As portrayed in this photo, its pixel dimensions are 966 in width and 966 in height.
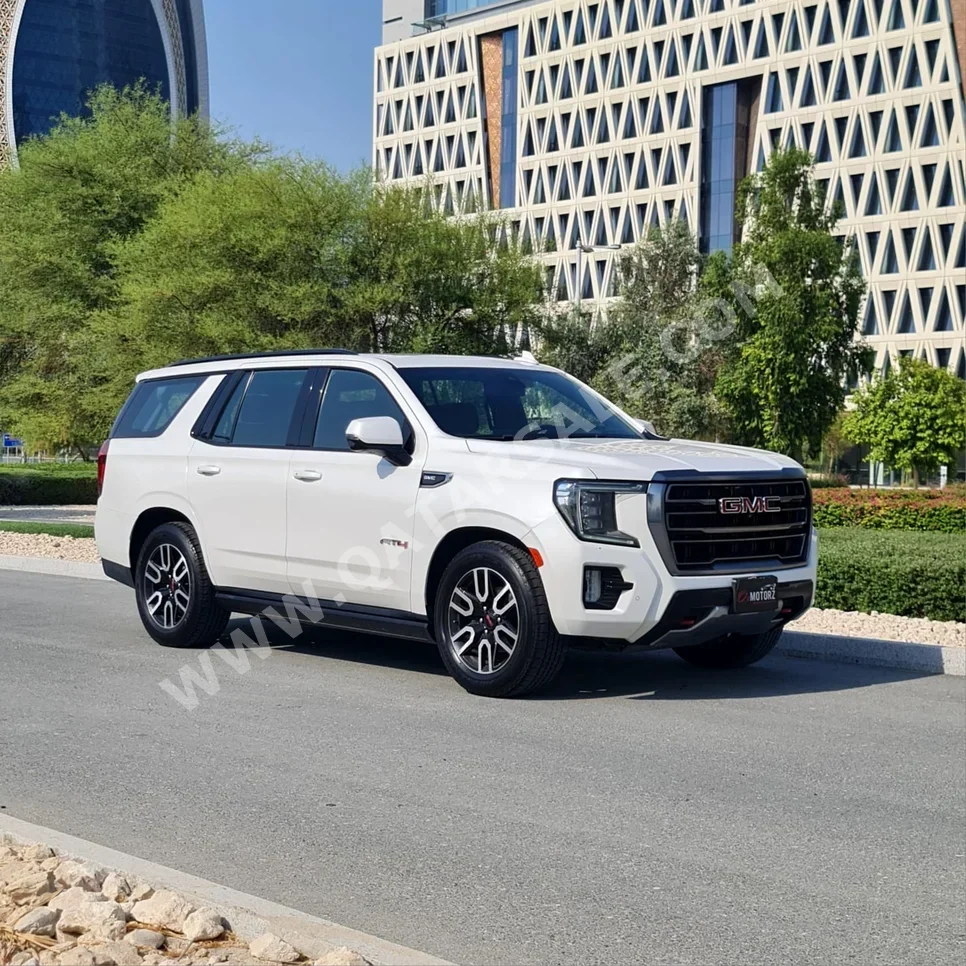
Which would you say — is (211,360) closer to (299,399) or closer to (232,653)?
(299,399)

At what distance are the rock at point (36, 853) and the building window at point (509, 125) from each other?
9323 centimetres

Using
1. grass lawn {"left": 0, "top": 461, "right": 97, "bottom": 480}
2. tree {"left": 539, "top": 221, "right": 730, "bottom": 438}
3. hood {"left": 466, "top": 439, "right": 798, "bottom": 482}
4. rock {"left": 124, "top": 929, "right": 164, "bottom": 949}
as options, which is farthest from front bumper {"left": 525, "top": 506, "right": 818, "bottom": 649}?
tree {"left": 539, "top": 221, "right": 730, "bottom": 438}

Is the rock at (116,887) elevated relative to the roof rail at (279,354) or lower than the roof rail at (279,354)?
lower

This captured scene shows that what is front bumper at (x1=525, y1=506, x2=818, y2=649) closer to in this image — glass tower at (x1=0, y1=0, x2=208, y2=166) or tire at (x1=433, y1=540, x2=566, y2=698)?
tire at (x1=433, y1=540, x2=566, y2=698)

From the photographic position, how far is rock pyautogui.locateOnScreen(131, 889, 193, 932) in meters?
3.83

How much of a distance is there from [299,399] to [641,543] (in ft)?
9.34

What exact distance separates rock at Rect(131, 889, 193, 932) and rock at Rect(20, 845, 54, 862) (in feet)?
2.06

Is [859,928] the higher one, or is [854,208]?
[854,208]

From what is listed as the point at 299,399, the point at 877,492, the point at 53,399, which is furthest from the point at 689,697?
the point at 53,399

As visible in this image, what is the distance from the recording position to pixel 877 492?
25.1m

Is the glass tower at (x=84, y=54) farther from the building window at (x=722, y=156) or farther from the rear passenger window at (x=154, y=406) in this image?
the rear passenger window at (x=154, y=406)

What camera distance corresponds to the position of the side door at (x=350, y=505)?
8.43 m

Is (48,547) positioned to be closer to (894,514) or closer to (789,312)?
(894,514)

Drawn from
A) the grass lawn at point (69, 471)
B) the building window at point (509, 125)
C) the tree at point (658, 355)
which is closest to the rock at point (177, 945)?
the grass lawn at point (69, 471)
